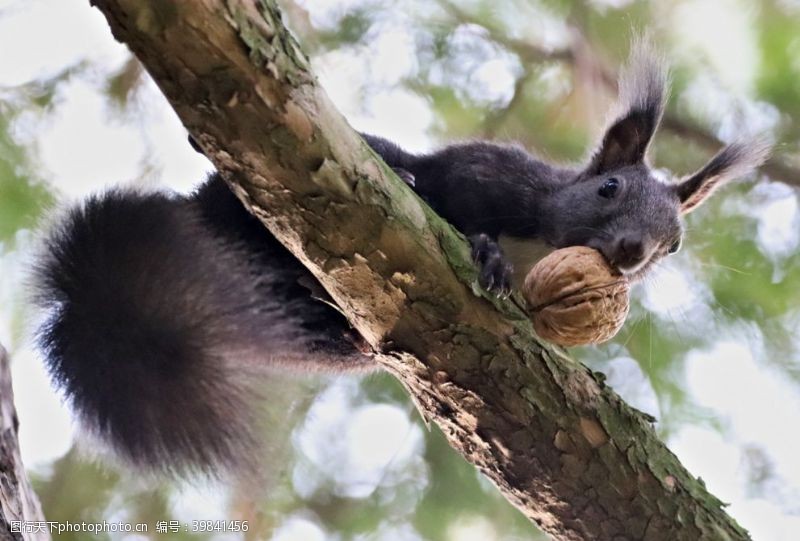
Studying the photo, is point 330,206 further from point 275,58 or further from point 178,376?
point 178,376

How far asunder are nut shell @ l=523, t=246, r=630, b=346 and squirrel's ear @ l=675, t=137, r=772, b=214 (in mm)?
777

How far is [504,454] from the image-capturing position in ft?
7.32

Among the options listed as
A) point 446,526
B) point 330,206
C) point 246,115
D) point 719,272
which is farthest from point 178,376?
point 719,272

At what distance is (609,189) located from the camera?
282cm

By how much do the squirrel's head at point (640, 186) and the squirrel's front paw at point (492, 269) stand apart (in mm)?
468

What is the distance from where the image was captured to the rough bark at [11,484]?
6.42ft

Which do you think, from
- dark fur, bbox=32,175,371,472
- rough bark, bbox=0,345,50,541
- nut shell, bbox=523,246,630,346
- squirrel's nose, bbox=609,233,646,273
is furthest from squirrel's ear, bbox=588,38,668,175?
rough bark, bbox=0,345,50,541

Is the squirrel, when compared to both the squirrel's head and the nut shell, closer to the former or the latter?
the nut shell

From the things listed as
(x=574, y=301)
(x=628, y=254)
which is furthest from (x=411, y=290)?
(x=628, y=254)

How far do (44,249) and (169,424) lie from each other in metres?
0.52

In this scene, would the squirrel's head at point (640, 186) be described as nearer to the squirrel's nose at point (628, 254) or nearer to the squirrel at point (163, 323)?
the squirrel's nose at point (628, 254)

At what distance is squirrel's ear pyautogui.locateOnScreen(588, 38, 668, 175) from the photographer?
9.06 feet

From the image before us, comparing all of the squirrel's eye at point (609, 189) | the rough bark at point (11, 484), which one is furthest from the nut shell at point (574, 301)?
the rough bark at point (11, 484)

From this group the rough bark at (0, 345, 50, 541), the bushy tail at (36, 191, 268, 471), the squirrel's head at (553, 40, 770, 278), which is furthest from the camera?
the squirrel's head at (553, 40, 770, 278)
